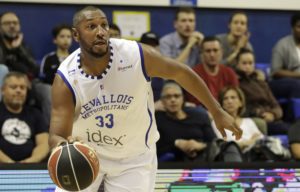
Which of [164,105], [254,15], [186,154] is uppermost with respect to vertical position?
[254,15]

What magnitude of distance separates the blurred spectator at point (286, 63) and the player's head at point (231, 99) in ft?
3.48

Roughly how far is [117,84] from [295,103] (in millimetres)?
3563

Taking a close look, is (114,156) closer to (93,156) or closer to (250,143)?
(93,156)

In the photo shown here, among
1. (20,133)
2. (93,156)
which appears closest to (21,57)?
(20,133)

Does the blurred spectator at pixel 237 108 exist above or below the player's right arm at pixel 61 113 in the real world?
below

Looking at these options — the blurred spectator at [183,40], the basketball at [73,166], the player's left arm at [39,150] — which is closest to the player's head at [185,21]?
the blurred spectator at [183,40]

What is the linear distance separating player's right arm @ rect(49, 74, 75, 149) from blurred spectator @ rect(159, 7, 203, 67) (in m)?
3.52

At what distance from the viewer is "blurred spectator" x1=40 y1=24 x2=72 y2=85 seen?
6629mm

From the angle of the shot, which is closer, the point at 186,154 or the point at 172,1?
the point at 186,154

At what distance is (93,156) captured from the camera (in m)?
3.37

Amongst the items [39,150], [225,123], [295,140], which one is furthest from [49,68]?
[225,123]

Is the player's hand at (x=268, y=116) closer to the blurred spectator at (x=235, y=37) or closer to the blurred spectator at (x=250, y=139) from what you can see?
the blurred spectator at (x=250, y=139)

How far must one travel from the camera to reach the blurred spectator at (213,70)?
21.8ft

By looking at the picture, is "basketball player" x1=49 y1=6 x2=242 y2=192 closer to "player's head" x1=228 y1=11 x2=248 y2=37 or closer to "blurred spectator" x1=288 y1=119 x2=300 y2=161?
"blurred spectator" x1=288 y1=119 x2=300 y2=161
